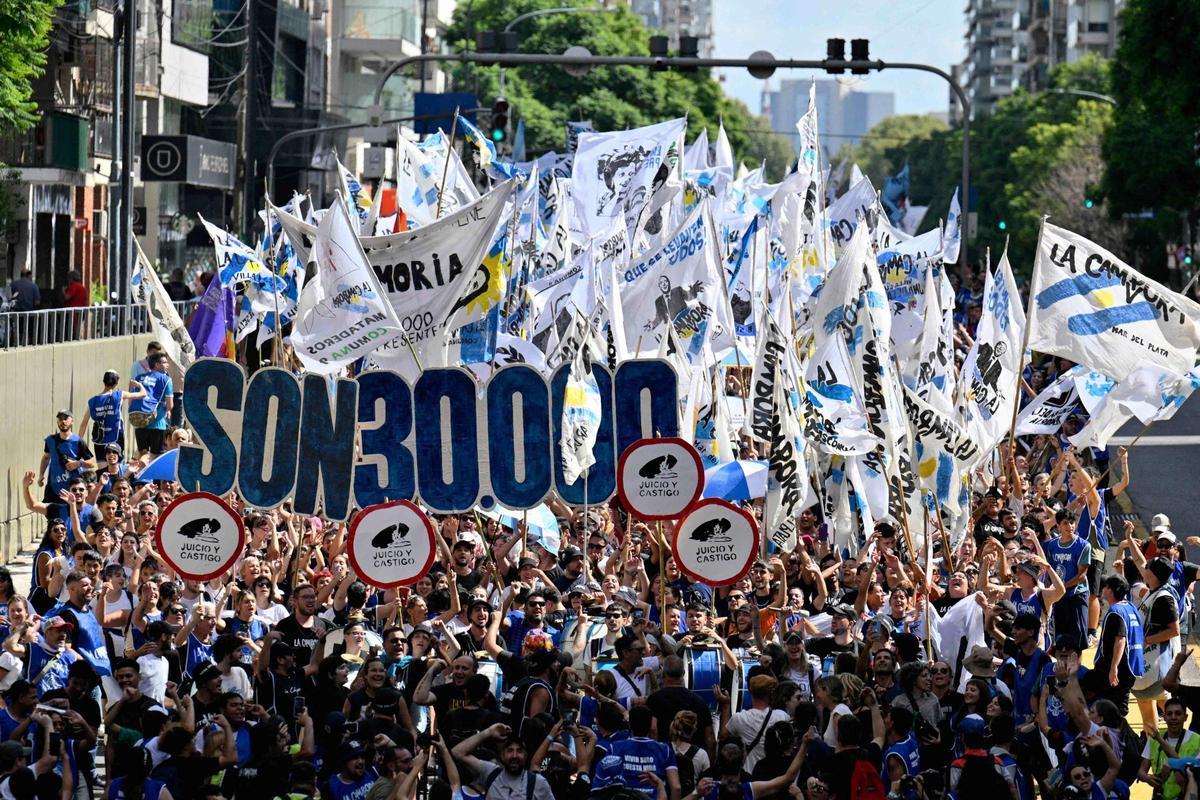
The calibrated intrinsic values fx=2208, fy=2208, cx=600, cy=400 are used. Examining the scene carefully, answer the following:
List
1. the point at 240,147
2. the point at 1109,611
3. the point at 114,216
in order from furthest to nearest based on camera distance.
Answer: the point at 240,147 < the point at 114,216 < the point at 1109,611

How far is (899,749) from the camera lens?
10.9m

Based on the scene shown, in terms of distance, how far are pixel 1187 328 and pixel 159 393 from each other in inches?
450

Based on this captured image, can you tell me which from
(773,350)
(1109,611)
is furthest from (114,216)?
(1109,611)

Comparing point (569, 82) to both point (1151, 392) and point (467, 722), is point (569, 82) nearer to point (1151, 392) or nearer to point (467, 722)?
point (1151, 392)

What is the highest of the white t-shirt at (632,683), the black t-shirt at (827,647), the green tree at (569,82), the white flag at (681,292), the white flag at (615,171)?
the green tree at (569,82)

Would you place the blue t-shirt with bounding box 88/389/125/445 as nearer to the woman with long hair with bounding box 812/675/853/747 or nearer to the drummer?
the drummer

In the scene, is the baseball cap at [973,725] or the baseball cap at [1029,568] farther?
the baseball cap at [1029,568]

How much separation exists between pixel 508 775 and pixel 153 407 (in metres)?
13.3

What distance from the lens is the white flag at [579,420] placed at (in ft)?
46.2

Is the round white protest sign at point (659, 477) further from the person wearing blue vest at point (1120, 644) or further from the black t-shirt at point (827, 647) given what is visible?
the person wearing blue vest at point (1120, 644)

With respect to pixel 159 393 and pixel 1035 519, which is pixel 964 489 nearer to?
pixel 1035 519

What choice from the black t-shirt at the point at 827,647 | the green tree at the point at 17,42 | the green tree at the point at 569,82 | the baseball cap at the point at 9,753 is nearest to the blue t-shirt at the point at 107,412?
the green tree at the point at 17,42

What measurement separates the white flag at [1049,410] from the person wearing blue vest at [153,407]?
8.89 m

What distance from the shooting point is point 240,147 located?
184 ft
